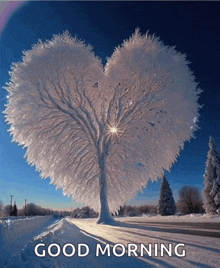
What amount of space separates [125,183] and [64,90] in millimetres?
6404

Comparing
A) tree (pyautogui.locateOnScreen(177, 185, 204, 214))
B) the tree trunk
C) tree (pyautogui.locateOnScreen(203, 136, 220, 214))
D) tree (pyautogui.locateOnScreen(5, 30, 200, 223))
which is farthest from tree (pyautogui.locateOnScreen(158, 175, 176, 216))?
the tree trunk

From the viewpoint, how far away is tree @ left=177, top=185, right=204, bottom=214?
40803mm

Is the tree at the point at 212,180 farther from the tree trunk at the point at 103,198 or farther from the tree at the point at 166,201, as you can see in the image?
the tree trunk at the point at 103,198

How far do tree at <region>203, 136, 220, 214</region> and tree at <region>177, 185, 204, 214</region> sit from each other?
650 inches

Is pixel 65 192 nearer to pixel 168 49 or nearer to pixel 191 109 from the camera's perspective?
pixel 191 109

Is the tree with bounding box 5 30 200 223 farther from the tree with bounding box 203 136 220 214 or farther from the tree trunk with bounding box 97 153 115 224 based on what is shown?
the tree with bounding box 203 136 220 214

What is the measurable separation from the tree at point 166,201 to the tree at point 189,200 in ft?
11.1

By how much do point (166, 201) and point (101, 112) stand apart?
31611 millimetres

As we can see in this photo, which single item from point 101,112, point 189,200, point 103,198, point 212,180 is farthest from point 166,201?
point 101,112

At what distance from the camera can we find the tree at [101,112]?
40.4 feet

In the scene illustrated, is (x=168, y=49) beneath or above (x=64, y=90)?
above

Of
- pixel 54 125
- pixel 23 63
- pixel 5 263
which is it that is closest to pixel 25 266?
pixel 5 263

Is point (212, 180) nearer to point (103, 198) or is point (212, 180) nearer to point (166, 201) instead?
point (166, 201)

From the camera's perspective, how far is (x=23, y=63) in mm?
12531
